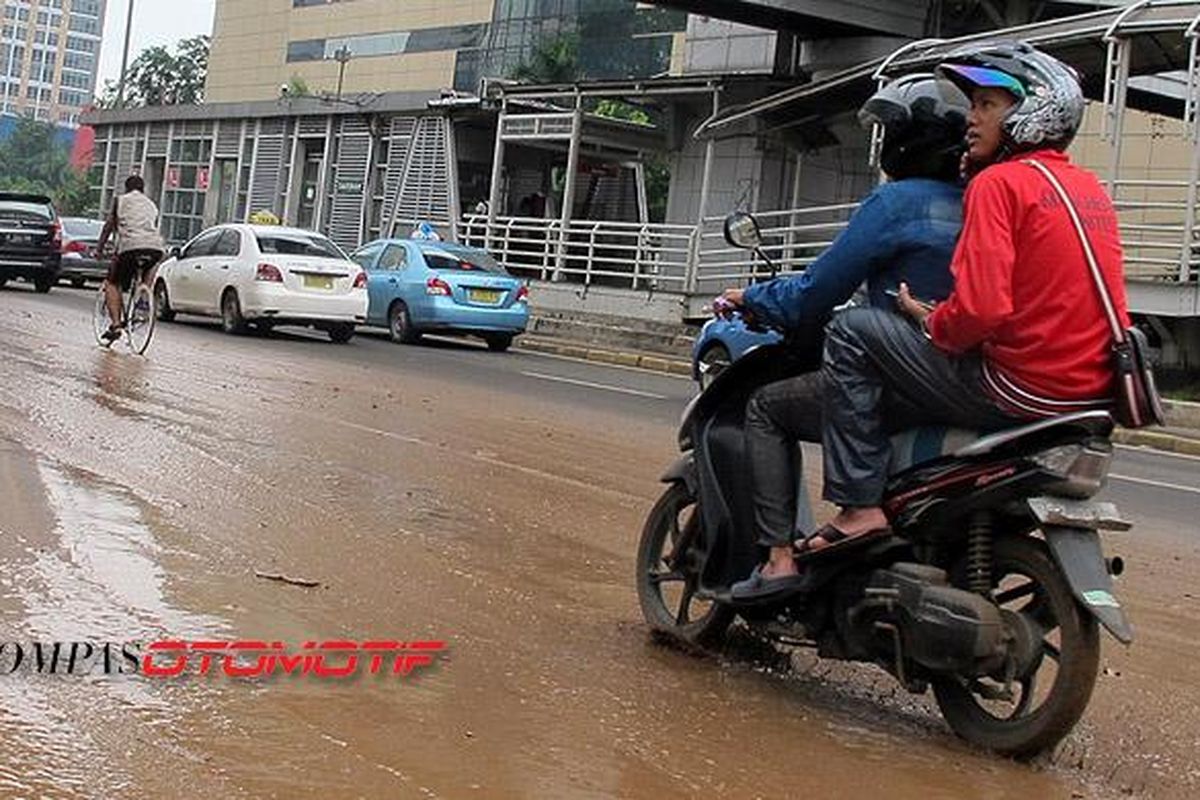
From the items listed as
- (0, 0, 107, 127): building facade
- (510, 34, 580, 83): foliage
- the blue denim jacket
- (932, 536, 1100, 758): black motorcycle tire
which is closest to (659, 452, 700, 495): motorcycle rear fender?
the blue denim jacket

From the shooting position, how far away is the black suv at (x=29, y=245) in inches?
1014

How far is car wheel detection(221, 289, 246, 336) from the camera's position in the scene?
19500 millimetres

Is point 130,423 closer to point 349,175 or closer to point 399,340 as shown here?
point 399,340

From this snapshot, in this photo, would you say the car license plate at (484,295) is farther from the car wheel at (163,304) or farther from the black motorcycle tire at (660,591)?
the black motorcycle tire at (660,591)

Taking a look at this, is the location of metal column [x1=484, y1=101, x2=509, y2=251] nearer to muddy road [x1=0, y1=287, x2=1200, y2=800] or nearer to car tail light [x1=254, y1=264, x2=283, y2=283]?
car tail light [x1=254, y1=264, x2=283, y2=283]

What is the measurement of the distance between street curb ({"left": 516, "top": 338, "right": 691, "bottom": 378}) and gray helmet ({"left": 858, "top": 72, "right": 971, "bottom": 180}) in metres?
16.8

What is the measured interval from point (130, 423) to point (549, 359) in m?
13.1

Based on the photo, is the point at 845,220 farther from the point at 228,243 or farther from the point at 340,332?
the point at 228,243

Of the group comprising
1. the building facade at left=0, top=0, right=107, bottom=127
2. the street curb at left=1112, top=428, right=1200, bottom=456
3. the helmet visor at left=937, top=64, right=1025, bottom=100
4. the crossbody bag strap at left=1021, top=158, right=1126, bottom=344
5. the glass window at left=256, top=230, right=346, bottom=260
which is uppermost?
the building facade at left=0, top=0, right=107, bottom=127

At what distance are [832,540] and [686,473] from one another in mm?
849

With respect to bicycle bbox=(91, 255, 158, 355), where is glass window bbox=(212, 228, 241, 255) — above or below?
above

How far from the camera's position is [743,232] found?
4914mm

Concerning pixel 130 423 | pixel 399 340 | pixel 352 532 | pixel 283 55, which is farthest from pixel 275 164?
pixel 283 55

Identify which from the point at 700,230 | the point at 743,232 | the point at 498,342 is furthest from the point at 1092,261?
the point at 700,230
